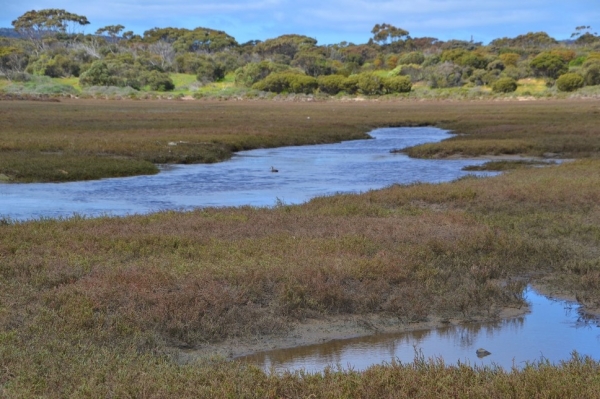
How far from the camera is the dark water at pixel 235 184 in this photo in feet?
68.3

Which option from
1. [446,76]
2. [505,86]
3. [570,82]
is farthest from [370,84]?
[570,82]

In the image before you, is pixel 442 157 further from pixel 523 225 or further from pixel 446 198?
pixel 523 225

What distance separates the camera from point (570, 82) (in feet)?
378

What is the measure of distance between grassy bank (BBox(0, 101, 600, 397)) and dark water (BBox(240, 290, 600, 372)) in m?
0.59

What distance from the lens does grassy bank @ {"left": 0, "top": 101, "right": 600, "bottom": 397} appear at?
7.24 metres

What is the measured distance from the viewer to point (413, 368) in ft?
25.0

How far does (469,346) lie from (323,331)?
6.22 feet

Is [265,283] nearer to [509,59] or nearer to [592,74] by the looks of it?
[592,74]

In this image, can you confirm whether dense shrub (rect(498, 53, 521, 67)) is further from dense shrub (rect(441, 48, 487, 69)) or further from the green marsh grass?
the green marsh grass

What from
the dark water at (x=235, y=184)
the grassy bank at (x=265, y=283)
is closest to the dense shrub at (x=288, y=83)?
the dark water at (x=235, y=184)

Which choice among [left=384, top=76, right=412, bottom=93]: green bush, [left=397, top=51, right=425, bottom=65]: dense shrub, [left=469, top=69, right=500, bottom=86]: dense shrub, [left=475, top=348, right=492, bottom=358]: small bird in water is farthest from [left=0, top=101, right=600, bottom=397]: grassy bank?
[left=397, top=51, right=425, bottom=65]: dense shrub

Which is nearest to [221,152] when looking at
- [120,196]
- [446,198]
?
[120,196]

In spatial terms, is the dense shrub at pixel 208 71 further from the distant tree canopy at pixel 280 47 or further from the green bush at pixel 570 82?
the green bush at pixel 570 82

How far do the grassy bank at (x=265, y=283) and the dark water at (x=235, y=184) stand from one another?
4.14m
